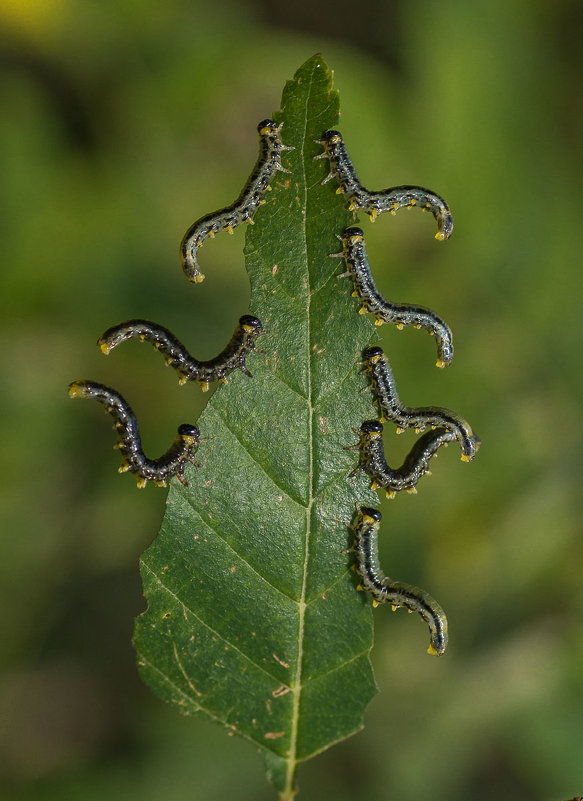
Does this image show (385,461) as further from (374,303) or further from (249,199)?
(249,199)

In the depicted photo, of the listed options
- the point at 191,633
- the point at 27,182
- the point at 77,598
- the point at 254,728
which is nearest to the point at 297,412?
the point at 191,633

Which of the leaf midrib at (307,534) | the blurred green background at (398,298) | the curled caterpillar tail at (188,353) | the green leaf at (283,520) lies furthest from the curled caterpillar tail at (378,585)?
the blurred green background at (398,298)

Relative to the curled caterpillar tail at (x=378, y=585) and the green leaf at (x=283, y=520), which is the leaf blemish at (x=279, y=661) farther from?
the curled caterpillar tail at (x=378, y=585)

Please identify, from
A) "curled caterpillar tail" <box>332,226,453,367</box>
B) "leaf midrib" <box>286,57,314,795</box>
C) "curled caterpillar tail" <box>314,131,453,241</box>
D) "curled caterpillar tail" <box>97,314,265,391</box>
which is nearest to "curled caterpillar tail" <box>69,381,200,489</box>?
"curled caterpillar tail" <box>97,314,265,391</box>

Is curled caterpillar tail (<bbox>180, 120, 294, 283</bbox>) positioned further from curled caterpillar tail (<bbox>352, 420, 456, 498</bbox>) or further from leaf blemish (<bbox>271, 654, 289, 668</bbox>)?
leaf blemish (<bbox>271, 654, 289, 668</bbox>)

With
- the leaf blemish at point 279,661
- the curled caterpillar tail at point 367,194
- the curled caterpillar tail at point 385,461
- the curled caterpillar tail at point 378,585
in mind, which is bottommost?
the leaf blemish at point 279,661

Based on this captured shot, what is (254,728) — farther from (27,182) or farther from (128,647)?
(128,647)

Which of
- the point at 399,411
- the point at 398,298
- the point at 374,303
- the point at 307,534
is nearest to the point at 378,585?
the point at 307,534
